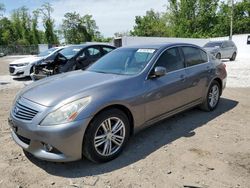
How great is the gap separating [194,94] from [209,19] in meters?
43.6

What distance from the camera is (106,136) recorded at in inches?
142

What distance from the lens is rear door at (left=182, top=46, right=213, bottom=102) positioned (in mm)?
5000

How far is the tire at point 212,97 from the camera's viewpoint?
18.5ft

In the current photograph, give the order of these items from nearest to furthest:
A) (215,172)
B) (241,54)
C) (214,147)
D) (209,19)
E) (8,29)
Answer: (215,172) < (214,147) < (241,54) < (209,19) < (8,29)

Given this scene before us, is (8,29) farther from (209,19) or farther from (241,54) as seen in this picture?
(241,54)

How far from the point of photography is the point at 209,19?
44.8m

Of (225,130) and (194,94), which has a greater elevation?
(194,94)

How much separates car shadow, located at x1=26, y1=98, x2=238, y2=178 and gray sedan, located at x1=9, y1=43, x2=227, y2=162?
0.16 metres

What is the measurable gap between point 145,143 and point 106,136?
2.89ft

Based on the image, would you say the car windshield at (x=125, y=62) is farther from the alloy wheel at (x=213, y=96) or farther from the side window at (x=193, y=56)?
the alloy wheel at (x=213, y=96)

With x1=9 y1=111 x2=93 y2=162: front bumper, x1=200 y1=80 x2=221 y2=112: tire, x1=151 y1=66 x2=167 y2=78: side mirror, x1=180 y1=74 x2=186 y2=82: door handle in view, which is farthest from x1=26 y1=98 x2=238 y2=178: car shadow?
x1=151 y1=66 x2=167 y2=78: side mirror

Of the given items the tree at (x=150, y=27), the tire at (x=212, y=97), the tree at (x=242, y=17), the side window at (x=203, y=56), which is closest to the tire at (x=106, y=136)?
the tire at (x=212, y=97)

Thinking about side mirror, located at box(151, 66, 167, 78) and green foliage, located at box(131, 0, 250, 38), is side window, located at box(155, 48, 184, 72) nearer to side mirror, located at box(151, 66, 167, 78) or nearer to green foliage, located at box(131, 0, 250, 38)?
side mirror, located at box(151, 66, 167, 78)

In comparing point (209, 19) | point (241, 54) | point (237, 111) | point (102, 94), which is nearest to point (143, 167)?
point (102, 94)
